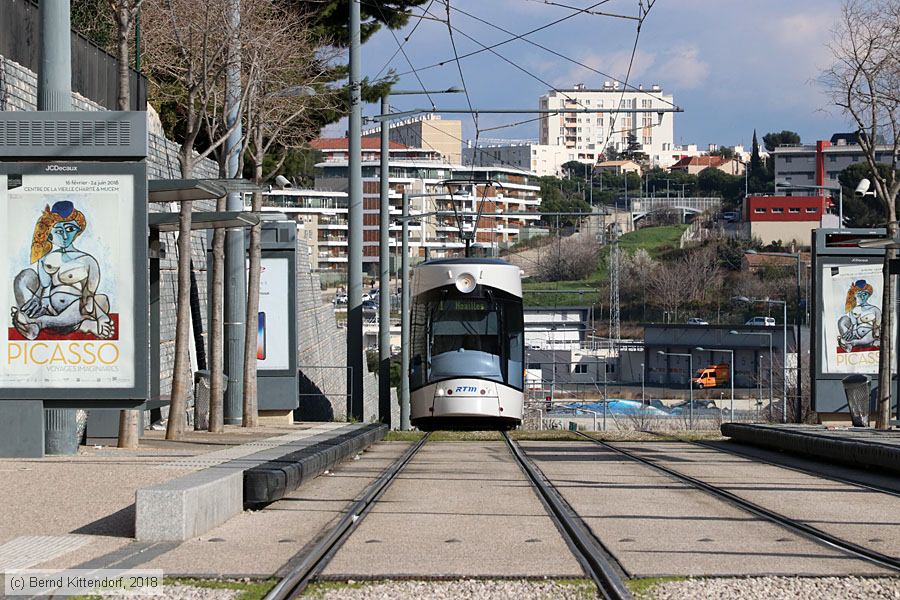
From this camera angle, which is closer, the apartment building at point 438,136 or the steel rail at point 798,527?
the steel rail at point 798,527

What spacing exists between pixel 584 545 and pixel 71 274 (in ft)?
23.9

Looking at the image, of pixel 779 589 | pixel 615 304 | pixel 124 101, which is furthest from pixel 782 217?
pixel 779 589

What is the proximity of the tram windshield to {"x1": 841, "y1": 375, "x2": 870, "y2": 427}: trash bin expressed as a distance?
672cm

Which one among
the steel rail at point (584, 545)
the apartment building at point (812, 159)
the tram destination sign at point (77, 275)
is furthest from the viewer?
the apartment building at point (812, 159)

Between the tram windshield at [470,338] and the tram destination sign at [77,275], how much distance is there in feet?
42.6

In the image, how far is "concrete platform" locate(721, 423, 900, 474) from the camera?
16923 mm

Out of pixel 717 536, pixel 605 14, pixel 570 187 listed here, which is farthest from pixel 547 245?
pixel 717 536

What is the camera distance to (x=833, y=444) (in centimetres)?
1888

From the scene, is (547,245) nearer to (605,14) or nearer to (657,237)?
(657,237)

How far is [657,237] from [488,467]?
397ft

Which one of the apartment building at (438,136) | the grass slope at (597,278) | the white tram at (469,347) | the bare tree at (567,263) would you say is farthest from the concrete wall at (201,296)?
the apartment building at (438,136)

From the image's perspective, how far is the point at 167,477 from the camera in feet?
42.0

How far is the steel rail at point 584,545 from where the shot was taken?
8.12 m

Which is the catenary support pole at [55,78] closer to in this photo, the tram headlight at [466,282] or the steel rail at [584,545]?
the steel rail at [584,545]
